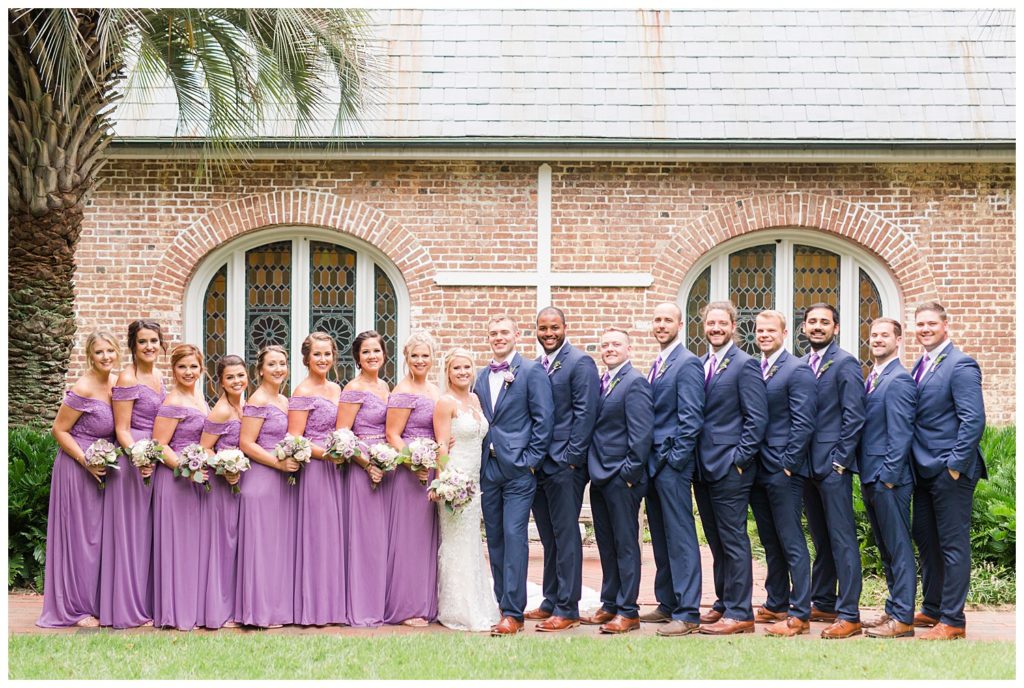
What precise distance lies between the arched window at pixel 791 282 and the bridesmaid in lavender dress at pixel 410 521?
18.9 feet

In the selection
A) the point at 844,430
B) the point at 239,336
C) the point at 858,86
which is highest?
the point at 858,86

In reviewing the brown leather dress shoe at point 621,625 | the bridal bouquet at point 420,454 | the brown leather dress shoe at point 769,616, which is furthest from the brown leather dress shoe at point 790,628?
the bridal bouquet at point 420,454

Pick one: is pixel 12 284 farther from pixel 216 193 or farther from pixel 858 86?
pixel 858 86

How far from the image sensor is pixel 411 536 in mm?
7559

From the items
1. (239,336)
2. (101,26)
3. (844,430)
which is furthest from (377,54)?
(844,430)

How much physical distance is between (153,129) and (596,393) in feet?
22.9

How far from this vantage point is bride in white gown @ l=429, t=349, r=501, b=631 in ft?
24.3

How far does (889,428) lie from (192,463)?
14.1 ft

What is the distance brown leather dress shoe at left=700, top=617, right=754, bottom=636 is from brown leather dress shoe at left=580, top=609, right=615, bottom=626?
603 millimetres

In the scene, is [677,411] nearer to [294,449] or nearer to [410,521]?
[410,521]

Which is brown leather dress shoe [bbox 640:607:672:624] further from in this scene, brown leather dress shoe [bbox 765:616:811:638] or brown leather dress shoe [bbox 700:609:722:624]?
brown leather dress shoe [bbox 765:616:811:638]

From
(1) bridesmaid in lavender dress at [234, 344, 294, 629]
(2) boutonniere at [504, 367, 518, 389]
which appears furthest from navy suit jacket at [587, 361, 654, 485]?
(1) bridesmaid in lavender dress at [234, 344, 294, 629]

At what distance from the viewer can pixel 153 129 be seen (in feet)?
39.9

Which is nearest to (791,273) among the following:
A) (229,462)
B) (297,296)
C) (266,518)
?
(297,296)
